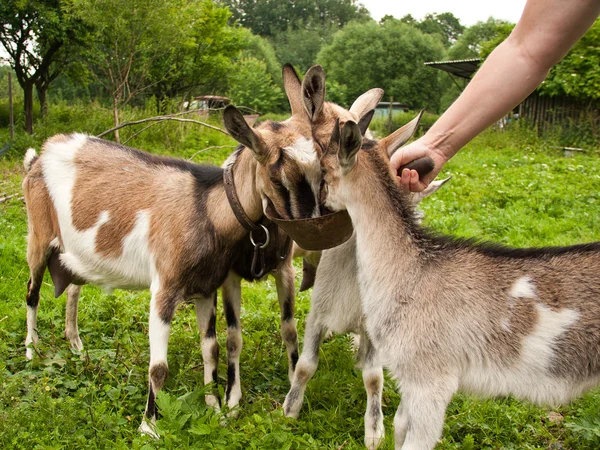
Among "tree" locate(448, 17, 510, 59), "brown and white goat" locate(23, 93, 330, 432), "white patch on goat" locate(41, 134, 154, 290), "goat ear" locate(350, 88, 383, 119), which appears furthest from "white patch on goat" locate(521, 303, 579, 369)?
"tree" locate(448, 17, 510, 59)

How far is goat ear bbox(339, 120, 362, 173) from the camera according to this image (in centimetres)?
219

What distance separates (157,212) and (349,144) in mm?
1384

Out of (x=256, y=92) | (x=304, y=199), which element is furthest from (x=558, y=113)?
(x=256, y=92)

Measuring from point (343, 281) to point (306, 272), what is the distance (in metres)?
1.16

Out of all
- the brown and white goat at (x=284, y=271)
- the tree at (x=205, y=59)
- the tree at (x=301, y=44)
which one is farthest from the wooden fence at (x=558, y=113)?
the tree at (x=301, y=44)

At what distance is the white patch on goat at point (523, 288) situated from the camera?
7.36ft

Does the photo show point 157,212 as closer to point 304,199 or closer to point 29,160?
point 304,199

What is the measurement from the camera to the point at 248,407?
3293 mm

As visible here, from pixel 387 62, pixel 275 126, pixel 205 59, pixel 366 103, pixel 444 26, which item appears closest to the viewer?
pixel 275 126

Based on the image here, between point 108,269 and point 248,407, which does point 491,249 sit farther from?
point 108,269

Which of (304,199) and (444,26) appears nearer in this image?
(304,199)

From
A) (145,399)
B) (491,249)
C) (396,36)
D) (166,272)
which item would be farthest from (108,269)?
(396,36)

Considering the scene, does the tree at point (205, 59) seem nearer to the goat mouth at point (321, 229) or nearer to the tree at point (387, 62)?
the goat mouth at point (321, 229)

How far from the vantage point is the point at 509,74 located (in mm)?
2482
